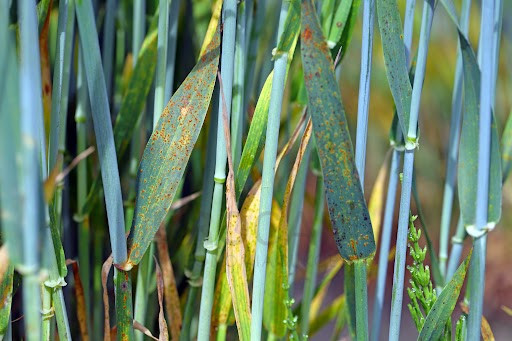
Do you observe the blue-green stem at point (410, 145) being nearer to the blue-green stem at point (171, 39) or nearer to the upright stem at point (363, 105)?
the upright stem at point (363, 105)

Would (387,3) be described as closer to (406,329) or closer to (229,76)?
(229,76)

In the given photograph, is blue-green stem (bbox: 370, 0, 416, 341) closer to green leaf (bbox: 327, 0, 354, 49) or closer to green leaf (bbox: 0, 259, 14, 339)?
green leaf (bbox: 327, 0, 354, 49)

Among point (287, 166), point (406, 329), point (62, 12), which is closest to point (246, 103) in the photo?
point (287, 166)

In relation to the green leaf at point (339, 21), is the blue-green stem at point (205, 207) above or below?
below

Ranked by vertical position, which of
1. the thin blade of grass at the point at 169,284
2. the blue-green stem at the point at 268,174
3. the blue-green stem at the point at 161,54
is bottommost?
the thin blade of grass at the point at 169,284

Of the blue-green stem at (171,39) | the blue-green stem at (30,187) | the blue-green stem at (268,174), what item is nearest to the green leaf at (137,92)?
the blue-green stem at (171,39)
